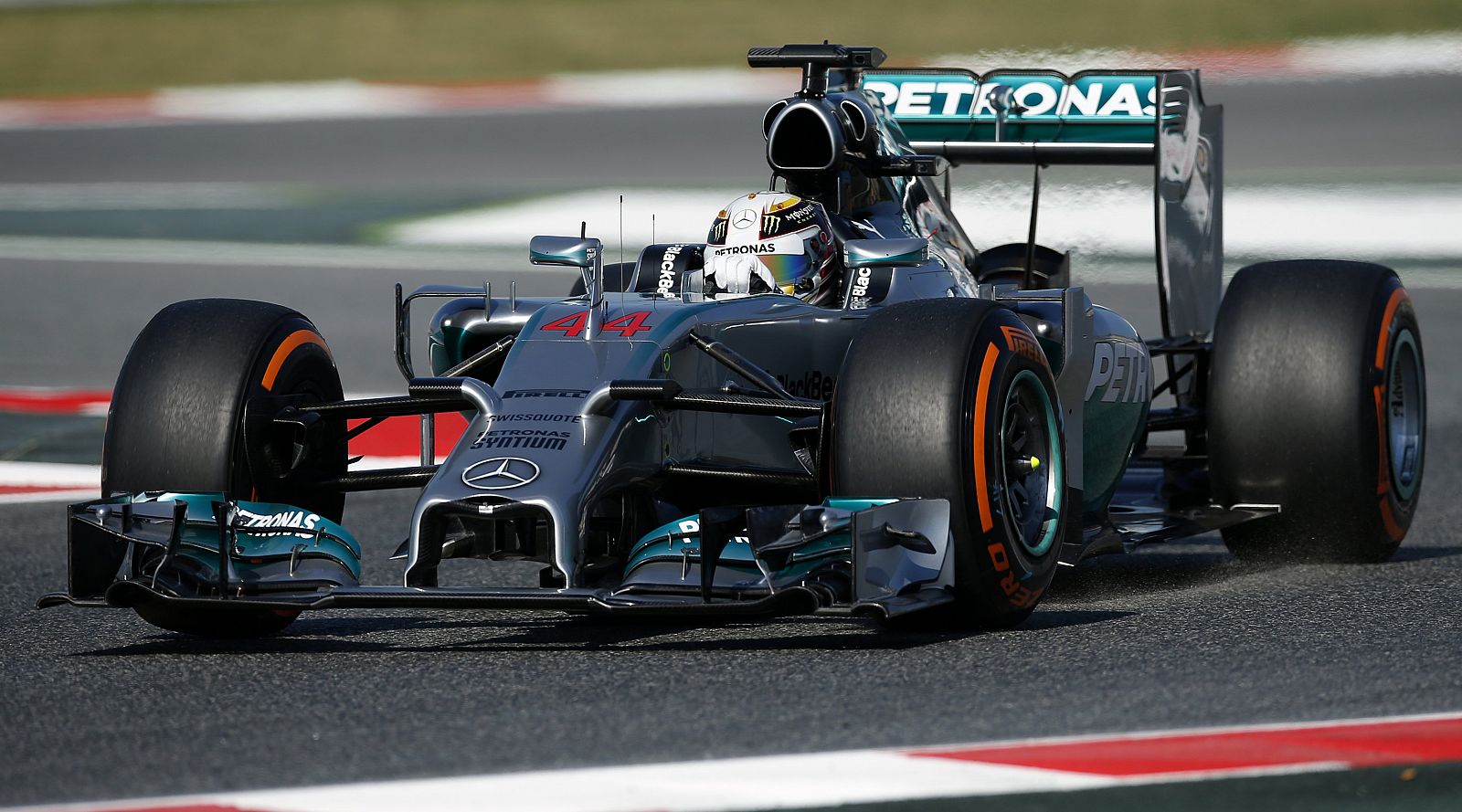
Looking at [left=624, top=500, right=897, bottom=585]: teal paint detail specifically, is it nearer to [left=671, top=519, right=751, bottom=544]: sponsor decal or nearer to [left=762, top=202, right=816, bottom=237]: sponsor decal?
[left=671, top=519, right=751, bottom=544]: sponsor decal

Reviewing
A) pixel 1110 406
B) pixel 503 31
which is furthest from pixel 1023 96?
pixel 503 31

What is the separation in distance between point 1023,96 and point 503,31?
2459cm

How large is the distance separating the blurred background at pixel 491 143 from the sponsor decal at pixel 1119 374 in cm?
421

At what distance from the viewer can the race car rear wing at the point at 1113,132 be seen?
854cm

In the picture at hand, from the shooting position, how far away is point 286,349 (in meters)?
6.56

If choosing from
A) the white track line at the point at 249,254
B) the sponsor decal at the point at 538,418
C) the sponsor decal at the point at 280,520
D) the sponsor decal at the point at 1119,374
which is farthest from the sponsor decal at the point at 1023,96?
the white track line at the point at 249,254

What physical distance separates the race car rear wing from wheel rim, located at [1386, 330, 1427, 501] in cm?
95

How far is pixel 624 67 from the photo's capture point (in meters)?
30.4

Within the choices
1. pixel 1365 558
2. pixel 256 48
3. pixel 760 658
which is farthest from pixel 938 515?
pixel 256 48

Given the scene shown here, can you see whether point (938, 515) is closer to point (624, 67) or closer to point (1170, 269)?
point (1170, 269)

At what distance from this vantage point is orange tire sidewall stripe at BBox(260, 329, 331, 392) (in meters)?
6.42

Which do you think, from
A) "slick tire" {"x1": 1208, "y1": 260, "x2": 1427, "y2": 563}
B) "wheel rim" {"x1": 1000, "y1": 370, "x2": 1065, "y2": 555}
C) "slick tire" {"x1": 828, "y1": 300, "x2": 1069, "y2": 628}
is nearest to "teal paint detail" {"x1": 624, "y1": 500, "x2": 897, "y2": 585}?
"slick tire" {"x1": 828, "y1": 300, "x2": 1069, "y2": 628}

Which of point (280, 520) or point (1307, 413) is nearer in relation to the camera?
point (280, 520)

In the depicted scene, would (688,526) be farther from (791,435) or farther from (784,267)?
(784,267)
